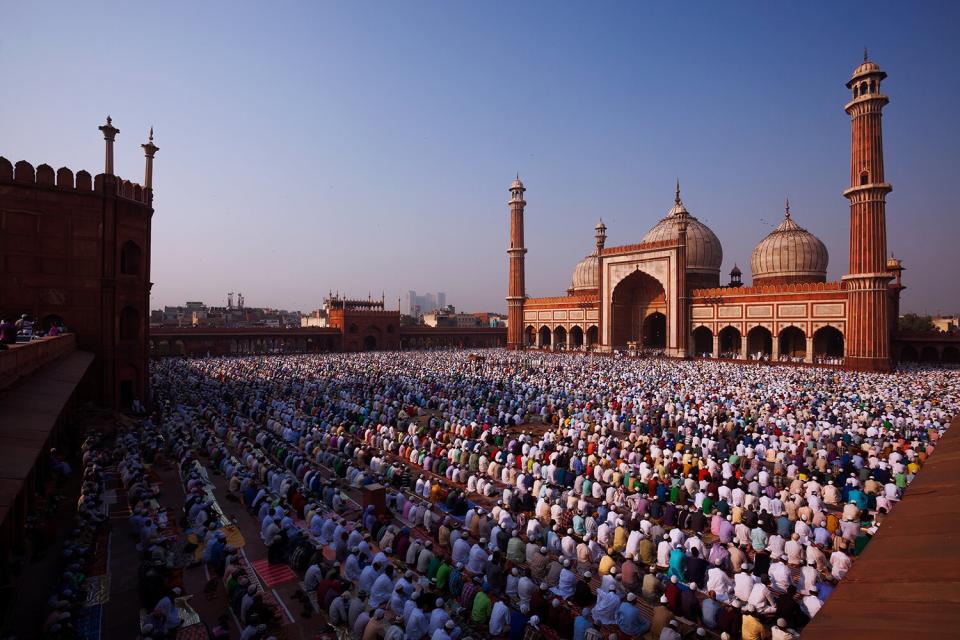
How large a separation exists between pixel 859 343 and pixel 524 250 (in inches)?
1154

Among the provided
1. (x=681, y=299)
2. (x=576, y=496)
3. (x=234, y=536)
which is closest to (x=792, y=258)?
(x=681, y=299)

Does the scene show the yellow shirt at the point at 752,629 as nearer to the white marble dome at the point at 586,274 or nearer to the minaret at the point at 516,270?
the minaret at the point at 516,270

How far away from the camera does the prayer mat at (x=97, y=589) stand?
22.0 feet

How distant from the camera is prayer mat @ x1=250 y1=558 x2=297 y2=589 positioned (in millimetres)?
7254

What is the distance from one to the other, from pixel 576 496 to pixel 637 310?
36812 mm

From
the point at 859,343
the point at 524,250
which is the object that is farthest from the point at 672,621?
the point at 524,250

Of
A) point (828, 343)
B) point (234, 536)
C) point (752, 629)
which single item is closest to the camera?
point (752, 629)

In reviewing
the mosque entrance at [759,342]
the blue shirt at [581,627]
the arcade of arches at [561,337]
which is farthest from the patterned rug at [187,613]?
the arcade of arches at [561,337]

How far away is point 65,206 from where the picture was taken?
55.0 ft

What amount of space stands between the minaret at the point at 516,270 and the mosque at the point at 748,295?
104 millimetres

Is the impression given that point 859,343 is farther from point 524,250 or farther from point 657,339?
point 524,250

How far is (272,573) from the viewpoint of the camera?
7.46 meters

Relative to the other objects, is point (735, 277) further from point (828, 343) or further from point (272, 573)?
point (272, 573)

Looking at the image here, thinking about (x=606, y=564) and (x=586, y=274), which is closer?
(x=606, y=564)
